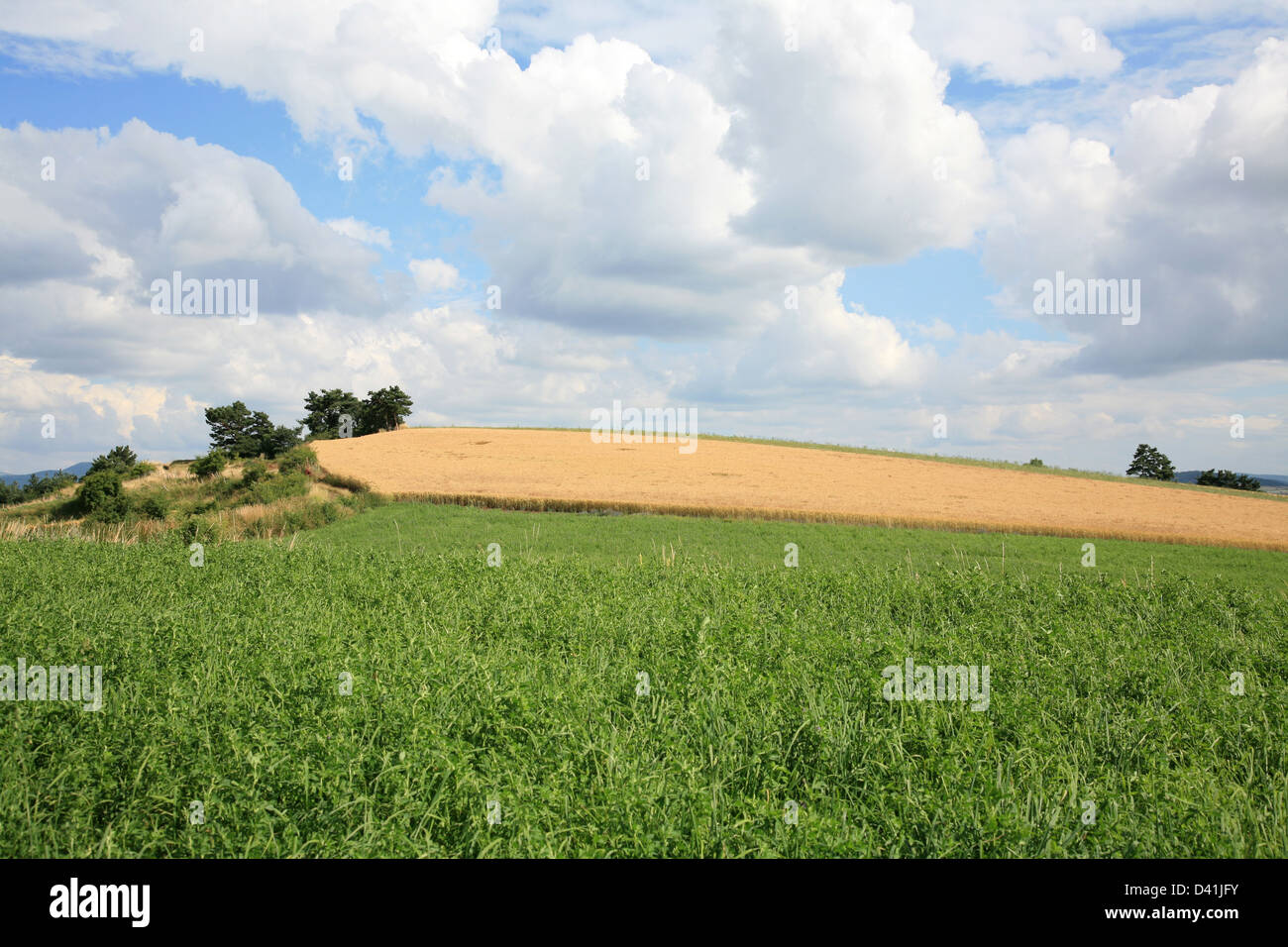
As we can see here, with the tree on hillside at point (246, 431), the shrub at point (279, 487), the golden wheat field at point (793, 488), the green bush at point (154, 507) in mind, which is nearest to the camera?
the golden wheat field at point (793, 488)

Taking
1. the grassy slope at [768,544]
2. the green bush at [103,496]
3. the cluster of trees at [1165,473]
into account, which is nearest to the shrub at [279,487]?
the green bush at [103,496]

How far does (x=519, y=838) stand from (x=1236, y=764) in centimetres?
796

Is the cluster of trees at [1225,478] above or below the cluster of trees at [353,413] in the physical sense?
below

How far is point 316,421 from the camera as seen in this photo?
8694cm

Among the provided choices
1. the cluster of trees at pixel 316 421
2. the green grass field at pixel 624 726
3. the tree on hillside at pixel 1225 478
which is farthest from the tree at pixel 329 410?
the tree on hillside at pixel 1225 478

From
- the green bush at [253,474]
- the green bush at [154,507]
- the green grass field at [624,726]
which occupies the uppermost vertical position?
the green bush at [253,474]

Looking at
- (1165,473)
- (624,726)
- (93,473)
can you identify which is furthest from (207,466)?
(1165,473)

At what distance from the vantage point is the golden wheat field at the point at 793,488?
1415 inches

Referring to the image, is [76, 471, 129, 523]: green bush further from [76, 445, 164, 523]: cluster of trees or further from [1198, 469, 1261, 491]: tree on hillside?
[1198, 469, 1261, 491]: tree on hillside

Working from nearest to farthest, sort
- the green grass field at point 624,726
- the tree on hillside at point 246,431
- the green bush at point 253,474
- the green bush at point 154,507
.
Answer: the green grass field at point 624,726, the green bush at point 154,507, the green bush at point 253,474, the tree on hillside at point 246,431

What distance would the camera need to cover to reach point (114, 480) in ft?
152

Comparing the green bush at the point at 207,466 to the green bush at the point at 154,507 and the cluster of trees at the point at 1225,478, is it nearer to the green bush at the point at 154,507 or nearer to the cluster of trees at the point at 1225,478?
the green bush at the point at 154,507

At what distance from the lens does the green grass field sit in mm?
6004

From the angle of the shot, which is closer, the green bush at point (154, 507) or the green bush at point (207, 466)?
the green bush at point (154, 507)
